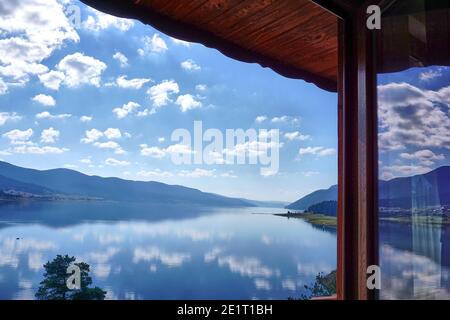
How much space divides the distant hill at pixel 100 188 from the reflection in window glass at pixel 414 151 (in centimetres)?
325

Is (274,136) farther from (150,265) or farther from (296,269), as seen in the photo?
(150,265)

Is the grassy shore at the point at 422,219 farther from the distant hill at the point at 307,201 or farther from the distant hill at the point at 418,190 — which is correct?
the distant hill at the point at 307,201

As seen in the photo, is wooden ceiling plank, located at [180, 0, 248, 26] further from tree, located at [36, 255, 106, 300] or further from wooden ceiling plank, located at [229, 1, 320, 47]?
tree, located at [36, 255, 106, 300]

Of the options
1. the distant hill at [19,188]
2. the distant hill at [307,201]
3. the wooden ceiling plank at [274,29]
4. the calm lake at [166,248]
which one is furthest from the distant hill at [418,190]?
the distant hill at [307,201]

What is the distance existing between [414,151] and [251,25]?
1150 mm

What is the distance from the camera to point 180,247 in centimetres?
532

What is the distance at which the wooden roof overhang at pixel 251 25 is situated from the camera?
1709 millimetres

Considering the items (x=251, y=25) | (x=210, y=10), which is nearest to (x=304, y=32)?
(x=251, y=25)

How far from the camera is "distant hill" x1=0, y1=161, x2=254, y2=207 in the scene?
11.3 feet

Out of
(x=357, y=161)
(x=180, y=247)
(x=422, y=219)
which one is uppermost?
(x=357, y=161)

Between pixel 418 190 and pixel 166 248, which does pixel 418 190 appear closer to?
pixel 418 190

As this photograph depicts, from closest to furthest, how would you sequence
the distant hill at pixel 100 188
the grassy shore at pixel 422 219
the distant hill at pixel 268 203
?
the grassy shore at pixel 422 219 < the distant hill at pixel 100 188 < the distant hill at pixel 268 203

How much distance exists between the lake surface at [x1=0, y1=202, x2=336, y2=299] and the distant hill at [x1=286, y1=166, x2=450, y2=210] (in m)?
3.02

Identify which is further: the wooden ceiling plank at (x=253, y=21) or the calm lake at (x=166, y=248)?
the calm lake at (x=166, y=248)
